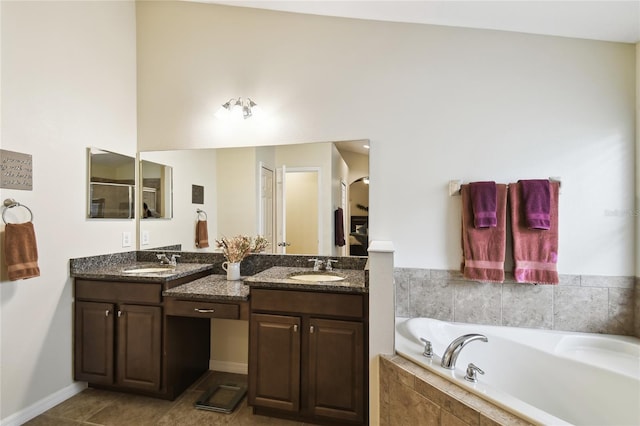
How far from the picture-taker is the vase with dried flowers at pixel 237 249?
7.48 ft

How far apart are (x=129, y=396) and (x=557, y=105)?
3610mm

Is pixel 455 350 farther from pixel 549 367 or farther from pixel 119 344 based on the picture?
pixel 119 344

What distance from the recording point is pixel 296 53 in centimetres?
233

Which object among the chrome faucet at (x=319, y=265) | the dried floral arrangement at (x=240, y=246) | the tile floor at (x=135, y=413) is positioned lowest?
the tile floor at (x=135, y=413)

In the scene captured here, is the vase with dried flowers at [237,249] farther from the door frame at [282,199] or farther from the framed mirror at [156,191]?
the framed mirror at [156,191]

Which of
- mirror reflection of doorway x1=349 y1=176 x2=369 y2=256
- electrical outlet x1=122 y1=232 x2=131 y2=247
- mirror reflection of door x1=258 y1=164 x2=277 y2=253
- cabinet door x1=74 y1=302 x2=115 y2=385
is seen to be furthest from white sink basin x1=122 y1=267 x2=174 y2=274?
mirror reflection of doorway x1=349 y1=176 x2=369 y2=256

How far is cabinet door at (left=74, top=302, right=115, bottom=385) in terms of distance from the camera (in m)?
2.06

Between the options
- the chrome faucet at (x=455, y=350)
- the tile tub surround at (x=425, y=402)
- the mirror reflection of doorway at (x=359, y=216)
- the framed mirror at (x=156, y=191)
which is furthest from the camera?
the framed mirror at (x=156, y=191)

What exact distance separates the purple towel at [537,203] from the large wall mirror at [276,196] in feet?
3.48

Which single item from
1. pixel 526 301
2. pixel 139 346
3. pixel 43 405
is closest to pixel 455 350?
pixel 526 301

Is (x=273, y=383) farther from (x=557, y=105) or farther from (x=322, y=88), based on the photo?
(x=557, y=105)

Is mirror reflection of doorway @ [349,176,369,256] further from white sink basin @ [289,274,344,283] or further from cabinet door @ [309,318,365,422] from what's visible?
cabinet door @ [309,318,365,422]

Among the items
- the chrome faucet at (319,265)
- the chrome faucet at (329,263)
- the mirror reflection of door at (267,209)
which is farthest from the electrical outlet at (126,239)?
the chrome faucet at (329,263)

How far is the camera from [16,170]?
69.6 inches
